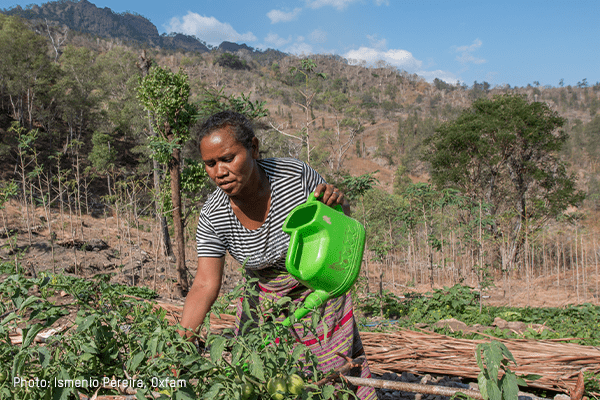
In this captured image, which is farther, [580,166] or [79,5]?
[79,5]

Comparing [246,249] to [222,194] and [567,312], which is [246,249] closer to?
[222,194]

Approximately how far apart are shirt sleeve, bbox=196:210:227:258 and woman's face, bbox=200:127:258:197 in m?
0.26

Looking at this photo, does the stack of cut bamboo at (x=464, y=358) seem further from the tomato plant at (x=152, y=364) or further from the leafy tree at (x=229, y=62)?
the leafy tree at (x=229, y=62)

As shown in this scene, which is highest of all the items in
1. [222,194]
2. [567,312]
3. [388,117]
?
[388,117]

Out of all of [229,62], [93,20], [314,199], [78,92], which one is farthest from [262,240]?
[93,20]

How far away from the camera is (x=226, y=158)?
124 centimetres

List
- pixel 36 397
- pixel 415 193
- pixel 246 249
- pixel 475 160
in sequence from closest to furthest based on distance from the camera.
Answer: pixel 36 397
pixel 246 249
pixel 415 193
pixel 475 160

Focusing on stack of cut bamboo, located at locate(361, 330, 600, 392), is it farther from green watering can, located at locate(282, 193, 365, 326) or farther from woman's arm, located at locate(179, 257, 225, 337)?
green watering can, located at locate(282, 193, 365, 326)

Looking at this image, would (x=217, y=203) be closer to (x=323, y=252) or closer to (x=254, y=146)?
(x=254, y=146)

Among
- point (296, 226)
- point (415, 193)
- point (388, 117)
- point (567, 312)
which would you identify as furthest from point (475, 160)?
point (388, 117)

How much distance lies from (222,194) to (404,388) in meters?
0.95

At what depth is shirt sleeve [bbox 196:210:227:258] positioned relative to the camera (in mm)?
1453

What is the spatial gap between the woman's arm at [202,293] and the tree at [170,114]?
4.14m

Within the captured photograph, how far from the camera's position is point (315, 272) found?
98 centimetres
